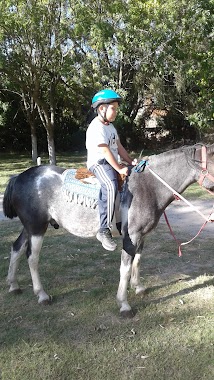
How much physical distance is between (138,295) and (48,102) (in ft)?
50.2

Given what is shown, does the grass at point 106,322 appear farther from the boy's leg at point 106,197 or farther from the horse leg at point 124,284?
the boy's leg at point 106,197

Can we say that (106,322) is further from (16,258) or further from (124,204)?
(16,258)

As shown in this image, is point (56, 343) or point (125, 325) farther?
point (125, 325)

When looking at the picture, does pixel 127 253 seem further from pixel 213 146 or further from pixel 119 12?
pixel 119 12

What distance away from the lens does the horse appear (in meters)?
3.67

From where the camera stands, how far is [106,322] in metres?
3.73

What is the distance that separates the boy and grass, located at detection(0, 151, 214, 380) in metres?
0.87

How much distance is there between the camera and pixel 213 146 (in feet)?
11.5

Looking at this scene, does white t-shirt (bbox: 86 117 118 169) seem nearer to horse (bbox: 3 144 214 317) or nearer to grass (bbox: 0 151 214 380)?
horse (bbox: 3 144 214 317)

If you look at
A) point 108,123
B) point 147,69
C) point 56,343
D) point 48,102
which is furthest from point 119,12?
point 56,343

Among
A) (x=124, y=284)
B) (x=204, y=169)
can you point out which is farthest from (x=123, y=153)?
(x=124, y=284)

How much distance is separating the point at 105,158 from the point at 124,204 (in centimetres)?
56

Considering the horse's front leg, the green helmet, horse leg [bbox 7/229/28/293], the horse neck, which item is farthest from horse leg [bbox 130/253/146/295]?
the green helmet

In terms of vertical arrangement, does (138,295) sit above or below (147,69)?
below
